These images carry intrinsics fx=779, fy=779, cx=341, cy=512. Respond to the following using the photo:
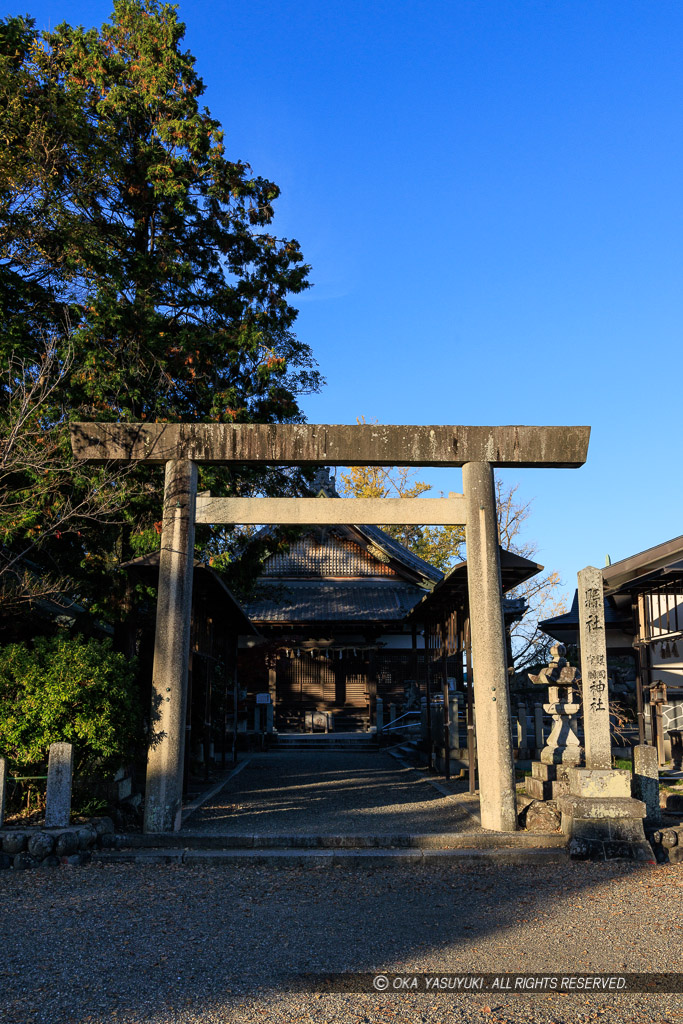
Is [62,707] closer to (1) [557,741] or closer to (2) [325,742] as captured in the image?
(1) [557,741]

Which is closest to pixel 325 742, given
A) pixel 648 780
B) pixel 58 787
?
pixel 648 780

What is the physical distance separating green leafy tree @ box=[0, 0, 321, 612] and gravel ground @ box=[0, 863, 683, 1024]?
5.49 meters

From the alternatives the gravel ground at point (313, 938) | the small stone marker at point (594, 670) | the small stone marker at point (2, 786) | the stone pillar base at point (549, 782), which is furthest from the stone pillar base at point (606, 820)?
the small stone marker at point (2, 786)

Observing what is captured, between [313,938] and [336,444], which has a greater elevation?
[336,444]

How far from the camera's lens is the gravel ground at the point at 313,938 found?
410 centimetres

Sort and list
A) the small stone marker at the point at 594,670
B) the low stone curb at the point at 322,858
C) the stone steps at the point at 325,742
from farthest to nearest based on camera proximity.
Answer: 1. the stone steps at the point at 325,742
2. the small stone marker at the point at 594,670
3. the low stone curb at the point at 322,858

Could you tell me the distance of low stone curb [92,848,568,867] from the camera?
25.3ft

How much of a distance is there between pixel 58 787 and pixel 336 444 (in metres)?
4.74

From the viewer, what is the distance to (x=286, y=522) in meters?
9.13

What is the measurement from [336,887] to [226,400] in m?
7.74

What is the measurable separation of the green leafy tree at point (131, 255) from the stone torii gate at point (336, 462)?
1776 mm

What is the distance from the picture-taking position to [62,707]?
8.02m

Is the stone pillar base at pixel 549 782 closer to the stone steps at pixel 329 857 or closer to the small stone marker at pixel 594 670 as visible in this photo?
the small stone marker at pixel 594 670

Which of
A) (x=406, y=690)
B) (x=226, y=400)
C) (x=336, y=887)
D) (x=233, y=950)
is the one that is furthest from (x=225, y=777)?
(x=406, y=690)
